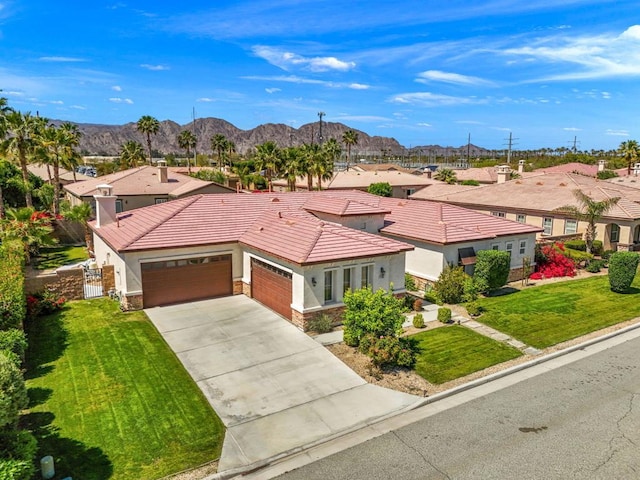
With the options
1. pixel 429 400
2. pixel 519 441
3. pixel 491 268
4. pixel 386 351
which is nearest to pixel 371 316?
pixel 386 351

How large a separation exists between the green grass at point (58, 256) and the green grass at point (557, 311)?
2592 cm

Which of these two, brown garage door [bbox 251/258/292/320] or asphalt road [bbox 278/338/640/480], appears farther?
brown garage door [bbox 251/258/292/320]

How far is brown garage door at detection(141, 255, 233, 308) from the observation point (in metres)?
20.7

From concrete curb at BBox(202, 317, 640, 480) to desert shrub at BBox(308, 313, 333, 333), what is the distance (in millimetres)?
5640

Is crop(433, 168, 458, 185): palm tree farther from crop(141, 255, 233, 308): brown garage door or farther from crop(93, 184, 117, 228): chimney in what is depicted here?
crop(93, 184, 117, 228): chimney

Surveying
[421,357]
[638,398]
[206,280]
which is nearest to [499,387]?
[421,357]

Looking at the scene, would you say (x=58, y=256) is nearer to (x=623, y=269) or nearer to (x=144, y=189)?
(x=144, y=189)

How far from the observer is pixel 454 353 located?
16.5 metres

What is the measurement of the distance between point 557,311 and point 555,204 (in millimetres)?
17788

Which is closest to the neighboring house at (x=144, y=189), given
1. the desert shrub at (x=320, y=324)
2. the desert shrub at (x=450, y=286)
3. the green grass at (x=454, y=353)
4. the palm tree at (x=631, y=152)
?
the desert shrub at (x=450, y=286)

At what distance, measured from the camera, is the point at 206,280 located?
870 inches

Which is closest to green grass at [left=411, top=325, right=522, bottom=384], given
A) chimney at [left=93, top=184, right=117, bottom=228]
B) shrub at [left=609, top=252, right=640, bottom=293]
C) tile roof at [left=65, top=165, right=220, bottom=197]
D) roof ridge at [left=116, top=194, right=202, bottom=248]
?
shrub at [left=609, top=252, right=640, bottom=293]

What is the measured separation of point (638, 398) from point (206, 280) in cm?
1717

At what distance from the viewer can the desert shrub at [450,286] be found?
22.3 m
